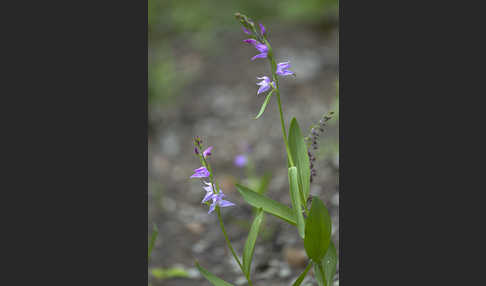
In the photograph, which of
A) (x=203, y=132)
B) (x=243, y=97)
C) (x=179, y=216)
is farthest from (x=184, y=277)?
(x=243, y=97)

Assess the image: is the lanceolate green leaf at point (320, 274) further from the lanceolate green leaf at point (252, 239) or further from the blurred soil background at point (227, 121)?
the blurred soil background at point (227, 121)

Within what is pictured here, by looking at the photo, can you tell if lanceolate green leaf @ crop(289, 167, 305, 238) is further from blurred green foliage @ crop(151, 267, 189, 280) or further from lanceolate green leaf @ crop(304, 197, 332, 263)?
blurred green foliage @ crop(151, 267, 189, 280)

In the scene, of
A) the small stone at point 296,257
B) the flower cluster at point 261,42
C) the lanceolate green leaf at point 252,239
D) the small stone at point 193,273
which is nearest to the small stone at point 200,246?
the small stone at point 193,273

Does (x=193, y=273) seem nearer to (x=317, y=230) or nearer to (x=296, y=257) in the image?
(x=296, y=257)

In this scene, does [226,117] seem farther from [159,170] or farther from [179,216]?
[179,216]

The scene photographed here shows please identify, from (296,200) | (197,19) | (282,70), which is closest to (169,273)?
(296,200)
